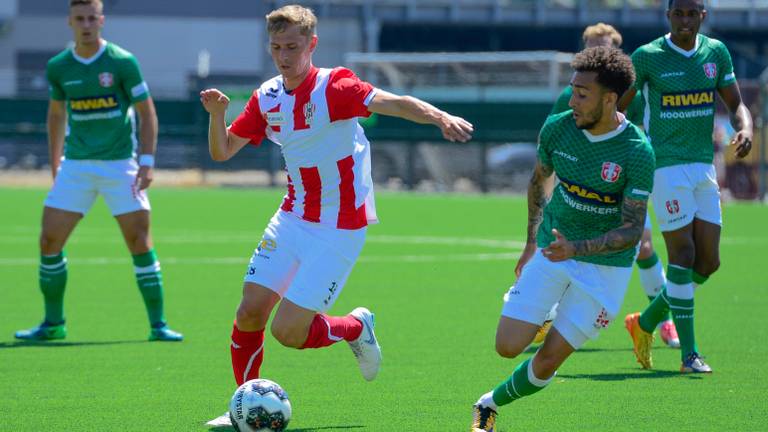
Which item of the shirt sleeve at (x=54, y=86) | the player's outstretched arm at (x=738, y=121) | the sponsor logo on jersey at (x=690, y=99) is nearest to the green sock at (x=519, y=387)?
the player's outstretched arm at (x=738, y=121)

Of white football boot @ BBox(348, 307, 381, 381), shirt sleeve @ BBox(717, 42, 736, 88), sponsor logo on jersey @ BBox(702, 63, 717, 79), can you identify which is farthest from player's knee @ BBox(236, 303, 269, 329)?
shirt sleeve @ BBox(717, 42, 736, 88)

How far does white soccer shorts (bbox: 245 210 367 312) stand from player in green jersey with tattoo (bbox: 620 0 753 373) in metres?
2.58

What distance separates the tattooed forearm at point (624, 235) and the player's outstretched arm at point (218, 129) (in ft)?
6.79

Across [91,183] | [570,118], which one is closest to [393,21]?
[91,183]

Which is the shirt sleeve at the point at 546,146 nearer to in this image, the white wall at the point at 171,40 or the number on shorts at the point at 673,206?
the number on shorts at the point at 673,206

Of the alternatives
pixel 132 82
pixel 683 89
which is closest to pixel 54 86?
pixel 132 82

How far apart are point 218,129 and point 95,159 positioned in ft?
10.5

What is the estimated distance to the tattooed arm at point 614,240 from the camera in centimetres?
634

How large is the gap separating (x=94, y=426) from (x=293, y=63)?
2.18m

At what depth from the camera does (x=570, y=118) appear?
696 centimetres

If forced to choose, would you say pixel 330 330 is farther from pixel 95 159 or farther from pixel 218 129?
pixel 95 159

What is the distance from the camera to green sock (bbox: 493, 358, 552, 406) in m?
6.67

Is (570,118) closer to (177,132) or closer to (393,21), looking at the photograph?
(177,132)

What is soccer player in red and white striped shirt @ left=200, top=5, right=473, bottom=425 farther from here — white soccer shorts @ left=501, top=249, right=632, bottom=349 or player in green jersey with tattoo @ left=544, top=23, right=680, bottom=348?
player in green jersey with tattoo @ left=544, top=23, right=680, bottom=348
